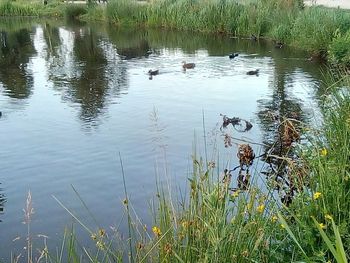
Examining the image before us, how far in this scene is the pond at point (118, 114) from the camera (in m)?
6.32

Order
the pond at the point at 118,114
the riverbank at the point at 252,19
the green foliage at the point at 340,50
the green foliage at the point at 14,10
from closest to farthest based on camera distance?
the pond at the point at 118,114 < the green foliage at the point at 340,50 < the riverbank at the point at 252,19 < the green foliage at the point at 14,10

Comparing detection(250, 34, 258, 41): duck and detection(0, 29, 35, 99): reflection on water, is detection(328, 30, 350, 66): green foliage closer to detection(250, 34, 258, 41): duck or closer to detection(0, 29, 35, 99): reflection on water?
detection(250, 34, 258, 41): duck

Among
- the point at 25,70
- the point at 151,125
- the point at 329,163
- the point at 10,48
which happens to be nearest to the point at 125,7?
the point at 10,48

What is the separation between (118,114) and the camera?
10.1m

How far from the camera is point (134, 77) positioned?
13.5 m

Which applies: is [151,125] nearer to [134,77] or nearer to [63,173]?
[63,173]

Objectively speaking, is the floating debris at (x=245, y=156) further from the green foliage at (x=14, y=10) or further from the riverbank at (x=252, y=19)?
the green foliage at (x=14, y=10)

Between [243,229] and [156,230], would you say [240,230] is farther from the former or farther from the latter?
Result: [156,230]

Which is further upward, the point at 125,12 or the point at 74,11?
the point at 125,12

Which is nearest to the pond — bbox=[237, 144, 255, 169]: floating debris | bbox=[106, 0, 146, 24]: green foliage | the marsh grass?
bbox=[237, 144, 255, 169]: floating debris

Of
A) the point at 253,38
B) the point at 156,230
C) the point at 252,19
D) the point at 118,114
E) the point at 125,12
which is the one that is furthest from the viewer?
the point at 125,12

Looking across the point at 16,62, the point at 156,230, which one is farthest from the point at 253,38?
the point at 156,230

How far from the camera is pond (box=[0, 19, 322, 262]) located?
6320 millimetres

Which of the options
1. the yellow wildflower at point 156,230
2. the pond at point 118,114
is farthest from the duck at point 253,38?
the yellow wildflower at point 156,230
